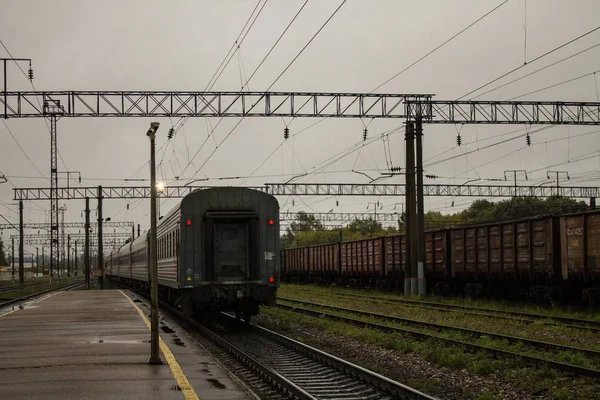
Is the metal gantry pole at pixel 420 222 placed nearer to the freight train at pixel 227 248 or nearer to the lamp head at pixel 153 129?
the freight train at pixel 227 248

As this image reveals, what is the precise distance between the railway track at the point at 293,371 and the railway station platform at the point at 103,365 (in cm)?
50

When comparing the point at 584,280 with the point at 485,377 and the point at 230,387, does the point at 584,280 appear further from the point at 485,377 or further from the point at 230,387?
the point at 230,387

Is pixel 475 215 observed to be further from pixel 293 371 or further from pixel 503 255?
pixel 293 371

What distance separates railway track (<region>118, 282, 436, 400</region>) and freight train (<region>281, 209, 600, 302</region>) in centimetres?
1005

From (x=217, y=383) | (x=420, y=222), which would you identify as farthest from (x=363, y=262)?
(x=217, y=383)

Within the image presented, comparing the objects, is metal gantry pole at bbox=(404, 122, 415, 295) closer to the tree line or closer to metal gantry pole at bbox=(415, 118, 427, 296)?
metal gantry pole at bbox=(415, 118, 427, 296)

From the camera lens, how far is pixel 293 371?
11914 millimetres

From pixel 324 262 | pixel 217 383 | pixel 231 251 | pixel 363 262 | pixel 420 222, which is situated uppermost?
pixel 420 222

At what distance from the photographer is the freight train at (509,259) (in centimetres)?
2173

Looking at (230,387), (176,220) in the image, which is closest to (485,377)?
(230,387)

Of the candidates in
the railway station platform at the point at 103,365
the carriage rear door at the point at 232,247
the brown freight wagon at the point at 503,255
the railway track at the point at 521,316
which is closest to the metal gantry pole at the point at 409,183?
the brown freight wagon at the point at 503,255

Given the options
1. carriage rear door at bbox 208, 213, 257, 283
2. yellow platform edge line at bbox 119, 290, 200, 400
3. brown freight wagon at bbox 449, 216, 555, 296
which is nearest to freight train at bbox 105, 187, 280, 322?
carriage rear door at bbox 208, 213, 257, 283

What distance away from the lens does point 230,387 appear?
10.0 meters

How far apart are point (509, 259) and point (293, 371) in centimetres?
1531
